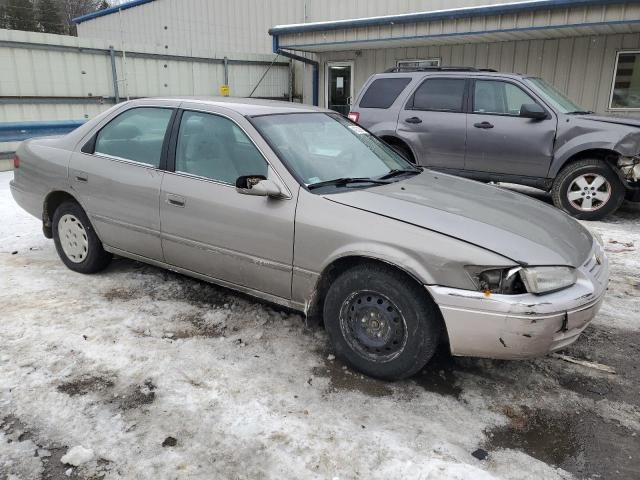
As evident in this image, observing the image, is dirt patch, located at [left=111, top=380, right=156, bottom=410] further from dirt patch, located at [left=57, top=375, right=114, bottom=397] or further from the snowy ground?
dirt patch, located at [left=57, top=375, right=114, bottom=397]

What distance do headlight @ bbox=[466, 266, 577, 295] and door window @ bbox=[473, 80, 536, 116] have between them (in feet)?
17.0

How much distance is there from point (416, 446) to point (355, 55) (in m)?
12.6

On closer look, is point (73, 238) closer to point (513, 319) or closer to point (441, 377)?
point (441, 377)

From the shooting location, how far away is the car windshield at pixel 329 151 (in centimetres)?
347

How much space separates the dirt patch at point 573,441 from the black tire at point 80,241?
349cm

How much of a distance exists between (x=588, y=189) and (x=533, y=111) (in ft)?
4.18

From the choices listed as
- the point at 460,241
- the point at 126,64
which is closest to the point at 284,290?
the point at 460,241

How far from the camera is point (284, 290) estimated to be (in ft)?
11.2

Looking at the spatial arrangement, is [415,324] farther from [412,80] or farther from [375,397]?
[412,80]

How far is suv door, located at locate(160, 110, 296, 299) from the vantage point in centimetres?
336

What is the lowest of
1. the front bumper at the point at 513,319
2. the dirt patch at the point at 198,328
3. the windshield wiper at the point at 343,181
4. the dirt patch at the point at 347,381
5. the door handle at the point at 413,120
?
the dirt patch at the point at 347,381

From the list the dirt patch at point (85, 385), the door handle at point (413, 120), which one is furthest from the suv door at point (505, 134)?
the dirt patch at point (85, 385)

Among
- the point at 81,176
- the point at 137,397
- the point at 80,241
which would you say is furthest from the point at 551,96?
the point at 137,397

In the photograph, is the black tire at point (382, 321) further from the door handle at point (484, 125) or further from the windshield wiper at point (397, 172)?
the door handle at point (484, 125)
